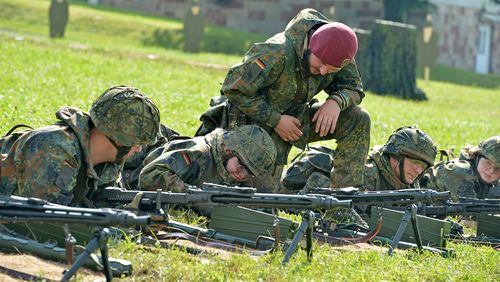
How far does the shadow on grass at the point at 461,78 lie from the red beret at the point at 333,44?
30498mm

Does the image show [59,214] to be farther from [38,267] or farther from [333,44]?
[333,44]

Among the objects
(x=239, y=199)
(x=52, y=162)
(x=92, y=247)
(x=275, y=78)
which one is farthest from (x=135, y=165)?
(x=92, y=247)

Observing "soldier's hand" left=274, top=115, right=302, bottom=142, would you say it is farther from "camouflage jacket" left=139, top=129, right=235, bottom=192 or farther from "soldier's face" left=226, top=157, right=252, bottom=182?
"soldier's face" left=226, top=157, right=252, bottom=182

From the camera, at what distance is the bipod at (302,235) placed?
7.18 meters

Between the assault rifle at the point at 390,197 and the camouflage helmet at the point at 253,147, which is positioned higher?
the camouflage helmet at the point at 253,147

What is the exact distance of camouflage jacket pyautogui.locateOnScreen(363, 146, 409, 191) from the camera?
10.2m

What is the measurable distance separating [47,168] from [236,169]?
6.00ft

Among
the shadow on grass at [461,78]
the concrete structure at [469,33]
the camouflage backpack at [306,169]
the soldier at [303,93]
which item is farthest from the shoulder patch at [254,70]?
the concrete structure at [469,33]

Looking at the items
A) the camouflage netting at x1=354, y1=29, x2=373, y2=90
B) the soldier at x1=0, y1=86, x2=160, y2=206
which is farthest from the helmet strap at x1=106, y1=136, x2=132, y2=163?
the camouflage netting at x1=354, y1=29, x2=373, y2=90

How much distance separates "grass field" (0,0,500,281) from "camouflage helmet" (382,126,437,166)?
4.13 feet

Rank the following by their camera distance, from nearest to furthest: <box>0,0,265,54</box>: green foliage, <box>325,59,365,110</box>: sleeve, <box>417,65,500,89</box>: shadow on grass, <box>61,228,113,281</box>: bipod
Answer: <box>61,228,113,281</box>: bipod, <box>325,59,365,110</box>: sleeve, <box>0,0,265,54</box>: green foliage, <box>417,65,500,89</box>: shadow on grass

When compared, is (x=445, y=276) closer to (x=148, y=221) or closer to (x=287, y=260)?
(x=287, y=260)

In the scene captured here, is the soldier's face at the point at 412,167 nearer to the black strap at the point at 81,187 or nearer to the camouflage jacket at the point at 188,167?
the camouflage jacket at the point at 188,167

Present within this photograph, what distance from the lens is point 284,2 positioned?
4625 cm
